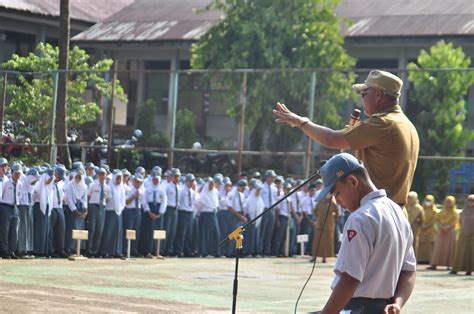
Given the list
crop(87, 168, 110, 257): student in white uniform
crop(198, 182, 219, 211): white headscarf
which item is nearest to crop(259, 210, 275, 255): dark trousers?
crop(198, 182, 219, 211): white headscarf

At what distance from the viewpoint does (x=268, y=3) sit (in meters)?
37.1

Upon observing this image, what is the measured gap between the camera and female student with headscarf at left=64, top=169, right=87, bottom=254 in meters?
24.2

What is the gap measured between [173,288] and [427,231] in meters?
11.5

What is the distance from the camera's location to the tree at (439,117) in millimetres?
28469

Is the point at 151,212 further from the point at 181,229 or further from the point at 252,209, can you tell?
the point at 252,209

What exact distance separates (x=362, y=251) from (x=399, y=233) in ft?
0.91

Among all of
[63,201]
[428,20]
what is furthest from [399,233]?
[428,20]

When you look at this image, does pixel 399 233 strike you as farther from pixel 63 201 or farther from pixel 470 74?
pixel 470 74

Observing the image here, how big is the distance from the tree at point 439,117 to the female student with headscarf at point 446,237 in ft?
4.89

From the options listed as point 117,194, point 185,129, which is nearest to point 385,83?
point 117,194

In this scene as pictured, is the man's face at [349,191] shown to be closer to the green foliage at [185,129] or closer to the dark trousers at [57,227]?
the dark trousers at [57,227]

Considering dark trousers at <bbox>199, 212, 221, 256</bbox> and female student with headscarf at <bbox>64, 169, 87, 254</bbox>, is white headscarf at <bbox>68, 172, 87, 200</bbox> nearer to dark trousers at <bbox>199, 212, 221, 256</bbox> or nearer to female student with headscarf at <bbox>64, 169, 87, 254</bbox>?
female student with headscarf at <bbox>64, 169, 87, 254</bbox>

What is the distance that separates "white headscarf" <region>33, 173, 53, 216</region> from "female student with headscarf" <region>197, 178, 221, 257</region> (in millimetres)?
4894

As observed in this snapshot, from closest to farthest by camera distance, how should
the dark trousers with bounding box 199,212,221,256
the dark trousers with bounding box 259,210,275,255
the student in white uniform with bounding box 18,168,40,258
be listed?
1. the student in white uniform with bounding box 18,168,40,258
2. the dark trousers with bounding box 199,212,221,256
3. the dark trousers with bounding box 259,210,275,255
